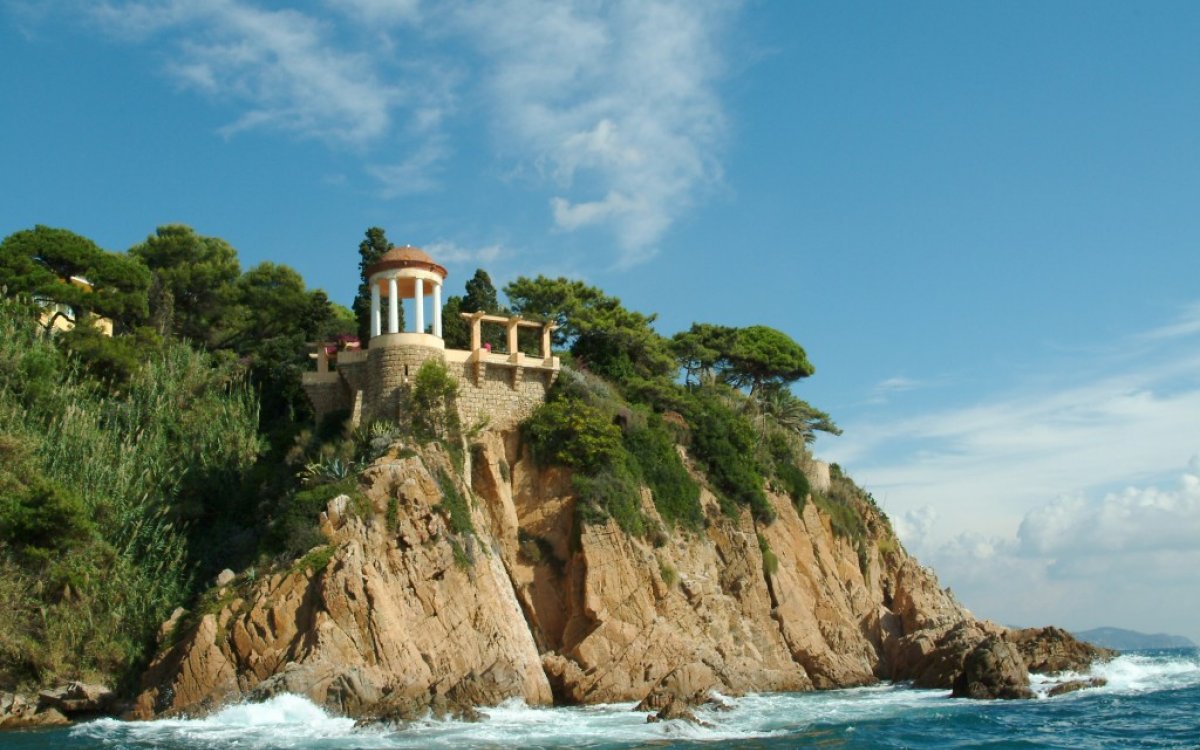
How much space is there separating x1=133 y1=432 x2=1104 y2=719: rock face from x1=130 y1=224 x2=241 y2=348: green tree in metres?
17.6

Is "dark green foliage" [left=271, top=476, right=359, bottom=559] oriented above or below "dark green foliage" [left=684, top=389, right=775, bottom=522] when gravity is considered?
below

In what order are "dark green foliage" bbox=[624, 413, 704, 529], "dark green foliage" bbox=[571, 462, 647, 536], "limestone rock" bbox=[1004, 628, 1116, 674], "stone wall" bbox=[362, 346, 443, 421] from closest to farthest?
"dark green foliage" bbox=[571, 462, 647, 536] → "stone wall" bbox=[362, 346, 443, 421] → "limestone rock" bbox=[1004, 628, 1116, 674] → "dark green foliage" bbox=[624, 413, 704, 529]

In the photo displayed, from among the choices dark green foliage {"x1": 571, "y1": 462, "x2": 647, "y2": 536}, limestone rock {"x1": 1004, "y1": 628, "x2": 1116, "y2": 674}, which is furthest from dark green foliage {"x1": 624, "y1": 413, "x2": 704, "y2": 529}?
limestone rock {"x1": 1004, "y1": 628, "x2": 1116, "y2": 674}

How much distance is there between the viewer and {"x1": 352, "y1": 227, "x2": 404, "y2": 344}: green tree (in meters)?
41.5

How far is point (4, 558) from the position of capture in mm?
27750

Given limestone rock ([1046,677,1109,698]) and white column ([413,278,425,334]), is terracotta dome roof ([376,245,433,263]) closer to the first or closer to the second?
white column ([413,278,425,334])

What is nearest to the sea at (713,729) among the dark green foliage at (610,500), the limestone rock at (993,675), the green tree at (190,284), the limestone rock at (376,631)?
the limestone rock at (376,631)

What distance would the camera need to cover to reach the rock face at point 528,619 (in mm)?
25156

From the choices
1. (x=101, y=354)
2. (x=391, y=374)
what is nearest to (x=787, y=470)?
(x=391, y=374)

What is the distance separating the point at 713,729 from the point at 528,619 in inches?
352

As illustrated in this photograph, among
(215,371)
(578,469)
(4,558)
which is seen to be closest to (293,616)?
(4,558)

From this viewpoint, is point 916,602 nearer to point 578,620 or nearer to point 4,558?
point 578,620

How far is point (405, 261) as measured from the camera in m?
32.9

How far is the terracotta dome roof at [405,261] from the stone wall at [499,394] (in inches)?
117
